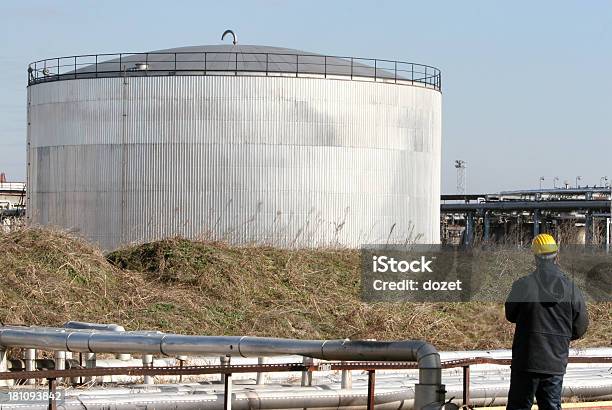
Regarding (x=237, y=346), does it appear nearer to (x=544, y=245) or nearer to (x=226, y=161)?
(x=544, y=245)

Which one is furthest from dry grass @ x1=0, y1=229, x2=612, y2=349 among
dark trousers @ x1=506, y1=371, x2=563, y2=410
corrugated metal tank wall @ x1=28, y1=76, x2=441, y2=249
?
dark trousers @ x1=506, y1=371, x2=563, y2=410

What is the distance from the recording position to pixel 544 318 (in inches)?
353

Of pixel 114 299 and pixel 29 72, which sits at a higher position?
pixel 29 72

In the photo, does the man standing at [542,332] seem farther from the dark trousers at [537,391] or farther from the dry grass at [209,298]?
the dry grass at [209,298]

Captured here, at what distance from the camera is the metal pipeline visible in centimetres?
912

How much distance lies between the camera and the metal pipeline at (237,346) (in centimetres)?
912

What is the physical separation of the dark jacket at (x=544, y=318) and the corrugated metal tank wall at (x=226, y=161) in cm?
2226

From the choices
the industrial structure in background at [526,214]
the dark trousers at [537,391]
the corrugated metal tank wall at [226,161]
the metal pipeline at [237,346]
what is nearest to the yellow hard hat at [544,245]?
the dark trousers at [537,391]

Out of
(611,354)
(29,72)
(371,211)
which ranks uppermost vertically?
(29,72)

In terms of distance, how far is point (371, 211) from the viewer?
33688 mm

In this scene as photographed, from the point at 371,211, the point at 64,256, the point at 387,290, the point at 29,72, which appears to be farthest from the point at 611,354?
the point at 29,72

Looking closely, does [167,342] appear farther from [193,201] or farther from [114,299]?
[193,201]

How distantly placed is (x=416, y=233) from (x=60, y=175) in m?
11.0

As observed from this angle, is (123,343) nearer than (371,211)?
Yes
